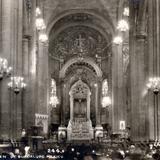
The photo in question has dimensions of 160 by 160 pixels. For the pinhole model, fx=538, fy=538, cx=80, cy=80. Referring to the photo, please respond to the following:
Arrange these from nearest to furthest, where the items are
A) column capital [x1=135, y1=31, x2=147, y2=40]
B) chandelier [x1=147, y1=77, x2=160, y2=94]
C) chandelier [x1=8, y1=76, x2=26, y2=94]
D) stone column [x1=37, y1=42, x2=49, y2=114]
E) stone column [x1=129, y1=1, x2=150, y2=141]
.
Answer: chandelier [x1=8, y1=76, x2=26, y2=94]
chandelier [x1=147, y1=77, x2=160, y2=94]
stone column [x1=129, y1=1, x2=150, y2=141]
column capital [x1=135, y1=31, x2=147, y2=40]
stone column [x1=37, y1=42, x2=49, y2=114]

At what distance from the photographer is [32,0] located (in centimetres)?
3819

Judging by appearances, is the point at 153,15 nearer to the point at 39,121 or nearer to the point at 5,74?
the point at 5,74

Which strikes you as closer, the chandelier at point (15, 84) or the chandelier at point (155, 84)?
the chandelier at point (15, 84)

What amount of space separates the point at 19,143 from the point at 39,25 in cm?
1848

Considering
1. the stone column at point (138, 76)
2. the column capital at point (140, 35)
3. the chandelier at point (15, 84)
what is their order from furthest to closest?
the column capital at point (140, 35) < the stone column at point (138, 76) < the chandelier at point (15, 84)

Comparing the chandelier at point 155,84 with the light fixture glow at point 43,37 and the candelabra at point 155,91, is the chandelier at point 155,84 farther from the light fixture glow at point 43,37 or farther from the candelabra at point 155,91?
the light fixture glow at point 43,37

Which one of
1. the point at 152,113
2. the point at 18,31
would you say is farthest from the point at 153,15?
the point at 18,31

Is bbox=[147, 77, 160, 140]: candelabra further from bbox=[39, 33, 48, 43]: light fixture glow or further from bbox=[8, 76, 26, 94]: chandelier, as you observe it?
bbox=[39, 33, 48, 43]: light fixture glow

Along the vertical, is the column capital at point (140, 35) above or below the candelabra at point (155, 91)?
above

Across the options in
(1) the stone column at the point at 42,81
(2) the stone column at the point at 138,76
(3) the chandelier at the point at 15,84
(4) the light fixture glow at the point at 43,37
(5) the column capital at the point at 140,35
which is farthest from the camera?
(4) the light fixture glow at the point at 43,37

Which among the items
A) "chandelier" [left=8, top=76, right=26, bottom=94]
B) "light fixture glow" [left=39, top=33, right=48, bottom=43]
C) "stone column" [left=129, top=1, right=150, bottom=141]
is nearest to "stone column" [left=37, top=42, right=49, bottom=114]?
"light fixture glow" [left=39, top=33, right=48, bottom=43]

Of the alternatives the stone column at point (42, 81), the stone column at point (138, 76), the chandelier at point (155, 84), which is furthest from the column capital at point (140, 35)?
the stone column at point (42, 81)

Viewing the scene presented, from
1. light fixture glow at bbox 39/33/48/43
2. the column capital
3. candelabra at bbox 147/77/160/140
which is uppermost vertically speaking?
light fixture glow at bbox 39/33/48/43

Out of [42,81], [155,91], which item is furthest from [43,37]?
[155,91]
